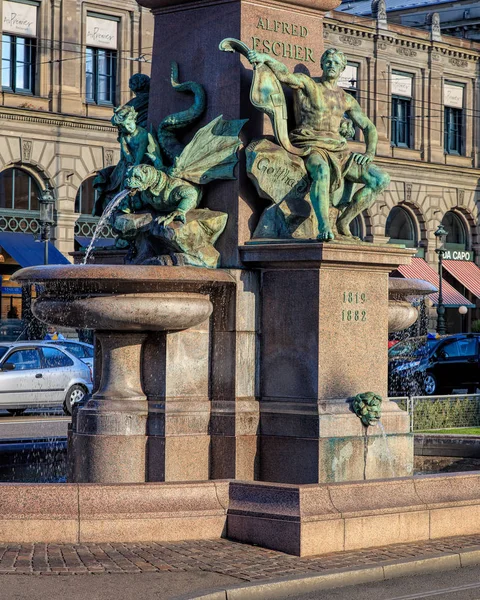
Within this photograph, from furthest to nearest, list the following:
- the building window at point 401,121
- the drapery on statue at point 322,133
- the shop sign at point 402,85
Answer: the building window at point 401,121 < the shop sign at point 402,85 < the drapery on statue at point 322,133

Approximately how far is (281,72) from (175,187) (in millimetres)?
1383

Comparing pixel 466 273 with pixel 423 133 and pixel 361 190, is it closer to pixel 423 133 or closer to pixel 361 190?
pixel 423 133

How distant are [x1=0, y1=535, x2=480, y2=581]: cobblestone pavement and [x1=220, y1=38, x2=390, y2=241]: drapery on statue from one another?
3.20 m

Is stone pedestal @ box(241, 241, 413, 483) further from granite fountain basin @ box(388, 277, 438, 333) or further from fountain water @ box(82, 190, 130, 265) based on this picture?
fountain water @ box(82, 190, 130, 265)

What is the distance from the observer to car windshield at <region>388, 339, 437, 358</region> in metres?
30.9

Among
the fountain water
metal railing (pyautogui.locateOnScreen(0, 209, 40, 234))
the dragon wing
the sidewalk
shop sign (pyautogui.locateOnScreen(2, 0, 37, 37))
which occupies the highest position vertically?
shop sign (pyautogui.locateOnScreen(2, 0, 37, 37))

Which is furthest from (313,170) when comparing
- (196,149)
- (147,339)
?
(147,339)

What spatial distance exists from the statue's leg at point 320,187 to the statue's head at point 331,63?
2.62 feet

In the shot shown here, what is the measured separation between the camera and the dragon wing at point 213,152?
12.4 meters

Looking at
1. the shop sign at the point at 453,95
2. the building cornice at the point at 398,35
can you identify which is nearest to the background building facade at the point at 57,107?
the building cornice at the point at 398,35

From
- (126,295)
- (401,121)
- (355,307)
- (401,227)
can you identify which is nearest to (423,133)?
(401,121)

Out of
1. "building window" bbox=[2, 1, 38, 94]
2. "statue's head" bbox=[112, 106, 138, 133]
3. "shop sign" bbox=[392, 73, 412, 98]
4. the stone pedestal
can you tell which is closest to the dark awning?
"building window" bbox=[2, 1, 38, 94]

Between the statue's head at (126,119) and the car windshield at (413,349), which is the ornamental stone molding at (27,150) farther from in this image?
the statue's head at (126,119)

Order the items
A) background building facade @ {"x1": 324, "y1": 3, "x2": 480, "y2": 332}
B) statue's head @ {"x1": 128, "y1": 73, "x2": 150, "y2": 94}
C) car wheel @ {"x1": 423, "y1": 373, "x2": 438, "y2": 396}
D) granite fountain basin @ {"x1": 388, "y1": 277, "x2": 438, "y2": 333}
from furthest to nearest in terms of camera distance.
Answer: background building facade @ {"x1": 324, "y1": 3, "x2": 480, "y2": 332}
car wheel @ {"x1": 423, "y1": 373, "x2": 438, "y2": 396}
statue's head @ {"x1": 128, "y1": 73, "x2": 150, "y2": 94}
granite fountain basin @ {"x1": 388, "y1": 277, "x2": 438, "y2": 333}
